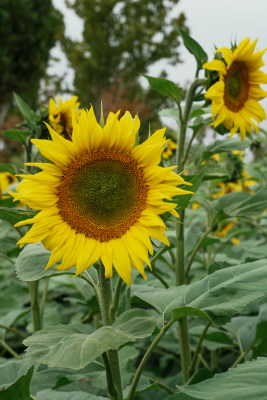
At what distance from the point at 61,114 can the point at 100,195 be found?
93 centimetres

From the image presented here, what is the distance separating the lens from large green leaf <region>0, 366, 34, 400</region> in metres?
0.95

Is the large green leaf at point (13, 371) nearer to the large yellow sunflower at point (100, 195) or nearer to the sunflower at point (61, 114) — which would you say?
the large yellow sunflower at point (100, 195)

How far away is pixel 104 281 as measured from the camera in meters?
1.03

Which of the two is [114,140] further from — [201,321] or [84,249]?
[201,321]

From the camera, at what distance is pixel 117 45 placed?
59.3 feet

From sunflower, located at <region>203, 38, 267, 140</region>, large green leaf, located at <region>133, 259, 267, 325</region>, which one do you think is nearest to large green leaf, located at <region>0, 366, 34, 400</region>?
large green leaf, located at <region>133, 259, 267, 325</region>

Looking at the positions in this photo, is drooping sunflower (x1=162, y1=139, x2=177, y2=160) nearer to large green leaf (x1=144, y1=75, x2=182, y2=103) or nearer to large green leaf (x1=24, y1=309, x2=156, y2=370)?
large green leaf (x1=144, y1=75, x2=182, y2=103)

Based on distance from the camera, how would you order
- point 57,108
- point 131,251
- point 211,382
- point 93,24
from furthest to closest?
Answer: 1. point 93,24
2. point 57,108
3. point 131,251
4. point 211,382

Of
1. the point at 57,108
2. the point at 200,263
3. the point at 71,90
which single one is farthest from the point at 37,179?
the point at 71,90

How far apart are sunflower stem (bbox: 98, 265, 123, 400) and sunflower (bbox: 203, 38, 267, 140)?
709 mm

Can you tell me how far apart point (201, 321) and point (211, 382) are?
120 centimetres

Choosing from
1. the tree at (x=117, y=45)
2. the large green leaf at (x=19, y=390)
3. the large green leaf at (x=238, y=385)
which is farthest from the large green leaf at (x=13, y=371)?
the tree at (x=117, y=45)

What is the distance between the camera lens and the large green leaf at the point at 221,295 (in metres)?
0.93

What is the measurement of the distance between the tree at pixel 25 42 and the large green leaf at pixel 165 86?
61.1 ft
